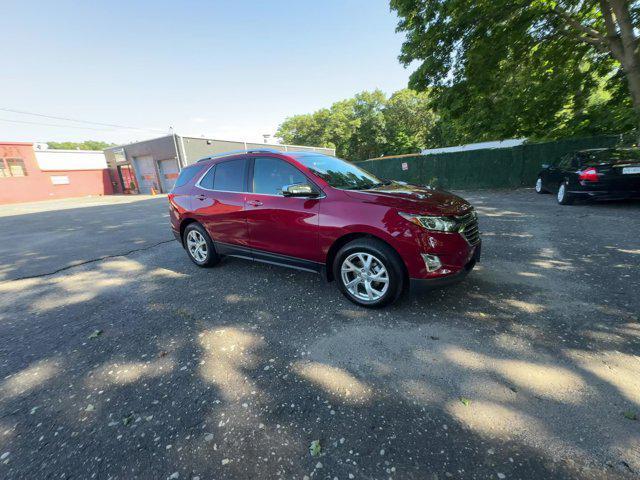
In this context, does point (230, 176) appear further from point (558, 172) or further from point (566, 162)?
point (558, 172)

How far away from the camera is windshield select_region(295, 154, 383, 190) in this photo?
12.3 feet

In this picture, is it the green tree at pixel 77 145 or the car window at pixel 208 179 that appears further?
the green tree at pixel 77 145

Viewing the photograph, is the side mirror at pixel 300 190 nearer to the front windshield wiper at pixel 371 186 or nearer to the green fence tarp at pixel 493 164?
the front windshield wiper at pixel 371 186

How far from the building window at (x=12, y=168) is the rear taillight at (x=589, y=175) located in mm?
38874

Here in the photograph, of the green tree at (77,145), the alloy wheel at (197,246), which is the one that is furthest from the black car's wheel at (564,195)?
the green tree at (77,145)

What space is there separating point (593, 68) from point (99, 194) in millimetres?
40154

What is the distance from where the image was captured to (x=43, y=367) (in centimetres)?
275

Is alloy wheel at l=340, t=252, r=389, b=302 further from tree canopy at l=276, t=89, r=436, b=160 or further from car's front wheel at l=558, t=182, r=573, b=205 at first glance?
tree canopy at l=276, t=89, r=436, b=160

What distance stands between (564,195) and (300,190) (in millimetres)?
8633

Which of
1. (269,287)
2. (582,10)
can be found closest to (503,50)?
(582,10)

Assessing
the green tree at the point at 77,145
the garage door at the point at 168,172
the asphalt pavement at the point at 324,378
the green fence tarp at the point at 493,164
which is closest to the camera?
the asphalt pavement at the point at 324,378

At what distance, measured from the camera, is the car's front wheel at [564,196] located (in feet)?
27.2

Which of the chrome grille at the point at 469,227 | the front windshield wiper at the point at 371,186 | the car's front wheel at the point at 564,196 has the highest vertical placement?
the front windshield wiper at the point at 371,186

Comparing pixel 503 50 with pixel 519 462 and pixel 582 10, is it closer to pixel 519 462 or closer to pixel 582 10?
pixel 582 10
